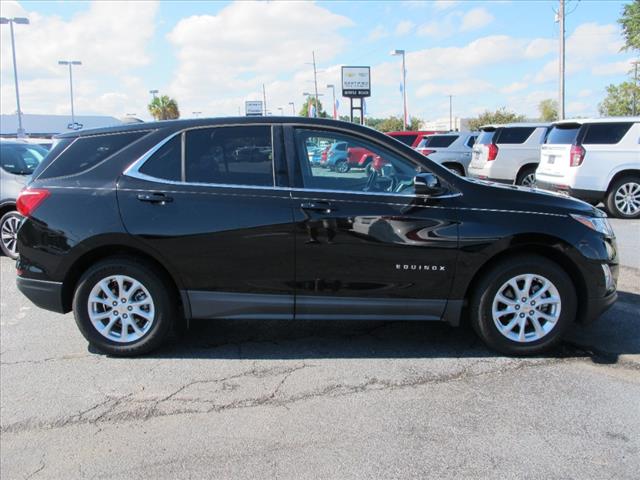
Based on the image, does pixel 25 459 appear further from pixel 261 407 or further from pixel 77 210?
pixel 77 210

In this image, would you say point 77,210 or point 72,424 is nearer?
point 72,424

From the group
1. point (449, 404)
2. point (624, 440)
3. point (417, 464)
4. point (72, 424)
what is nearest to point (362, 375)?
point (449, 404)

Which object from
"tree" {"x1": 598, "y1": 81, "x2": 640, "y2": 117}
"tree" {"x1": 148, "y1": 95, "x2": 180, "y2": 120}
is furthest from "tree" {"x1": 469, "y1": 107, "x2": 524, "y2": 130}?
"tree" {"x1": 148, "y1": 95, "x2": 180, "y2": 120}

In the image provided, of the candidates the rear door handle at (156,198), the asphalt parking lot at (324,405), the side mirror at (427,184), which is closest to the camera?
the asphalt parking lot at (324,405)

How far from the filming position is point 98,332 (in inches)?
167

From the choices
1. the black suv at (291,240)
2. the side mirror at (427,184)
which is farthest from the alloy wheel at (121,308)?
the side mirror at (427,184)

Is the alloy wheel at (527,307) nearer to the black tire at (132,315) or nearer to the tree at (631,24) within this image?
the black tire at (132,315)

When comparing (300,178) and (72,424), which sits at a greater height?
(300,178)

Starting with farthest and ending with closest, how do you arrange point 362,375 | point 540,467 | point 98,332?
point 98,332, point 362,375, point 540,467

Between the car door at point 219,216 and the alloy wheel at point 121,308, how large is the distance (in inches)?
14.1

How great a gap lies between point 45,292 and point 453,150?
14490 mm

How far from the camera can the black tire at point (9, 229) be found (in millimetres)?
7883

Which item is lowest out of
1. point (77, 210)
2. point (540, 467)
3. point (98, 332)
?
point (540, 467)

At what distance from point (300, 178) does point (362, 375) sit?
60.3 inches
